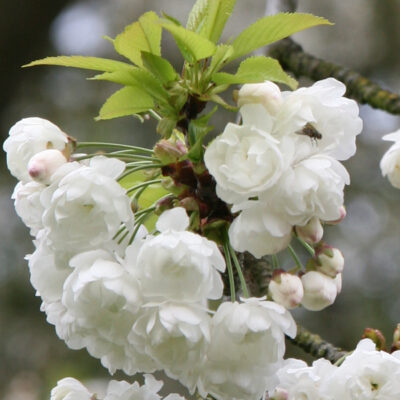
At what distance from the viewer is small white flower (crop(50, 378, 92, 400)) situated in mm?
1154

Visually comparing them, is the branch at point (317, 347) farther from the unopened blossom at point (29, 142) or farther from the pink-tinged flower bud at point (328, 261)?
the unopened blossom at point (29, 142)

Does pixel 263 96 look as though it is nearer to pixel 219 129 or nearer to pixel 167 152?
pixel 167 152

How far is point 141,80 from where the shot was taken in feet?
3.45

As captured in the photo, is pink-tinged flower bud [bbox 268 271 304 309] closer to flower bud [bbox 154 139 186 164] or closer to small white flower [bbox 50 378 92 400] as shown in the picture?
flower bud [bbox 154 139 186 164]

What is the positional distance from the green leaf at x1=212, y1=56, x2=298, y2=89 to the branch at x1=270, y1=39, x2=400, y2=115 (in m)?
0.80

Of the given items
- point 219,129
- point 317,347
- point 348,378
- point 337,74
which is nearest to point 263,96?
point 348,378

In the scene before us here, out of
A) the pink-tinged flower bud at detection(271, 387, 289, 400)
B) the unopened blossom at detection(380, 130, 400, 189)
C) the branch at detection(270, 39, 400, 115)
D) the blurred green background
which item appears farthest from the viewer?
the blurred green background

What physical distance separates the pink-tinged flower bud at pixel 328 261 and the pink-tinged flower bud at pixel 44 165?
337 millimetres

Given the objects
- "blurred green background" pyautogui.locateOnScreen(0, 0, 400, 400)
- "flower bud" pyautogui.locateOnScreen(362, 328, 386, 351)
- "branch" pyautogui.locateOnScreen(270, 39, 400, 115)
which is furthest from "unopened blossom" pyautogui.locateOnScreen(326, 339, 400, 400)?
"blurred green background" pyautogui.locateOnScreen(0, 0, 400, 400)

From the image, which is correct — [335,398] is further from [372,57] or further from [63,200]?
[372,57]

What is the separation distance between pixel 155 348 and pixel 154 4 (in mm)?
3554

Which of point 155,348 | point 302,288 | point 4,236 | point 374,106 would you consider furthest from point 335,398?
point 4,236

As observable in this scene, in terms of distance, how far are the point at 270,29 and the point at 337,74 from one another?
88 centimetres

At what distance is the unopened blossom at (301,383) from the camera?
111cm
